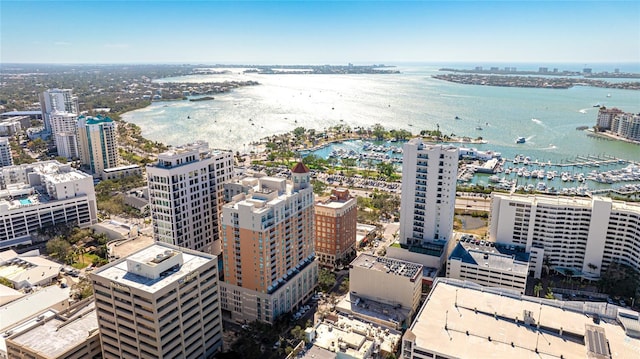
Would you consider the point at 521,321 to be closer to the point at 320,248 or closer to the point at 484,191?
the point at 320,248

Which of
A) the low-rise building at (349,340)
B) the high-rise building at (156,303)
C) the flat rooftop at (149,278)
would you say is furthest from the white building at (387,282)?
the flat rooftop at (149,278)

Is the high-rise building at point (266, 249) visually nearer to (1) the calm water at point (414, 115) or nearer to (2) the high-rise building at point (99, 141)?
(2) the high-rise building at point (99, 141)

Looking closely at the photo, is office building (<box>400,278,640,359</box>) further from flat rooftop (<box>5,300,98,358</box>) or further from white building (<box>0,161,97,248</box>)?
white building (<box>0,161,97,248</box>)

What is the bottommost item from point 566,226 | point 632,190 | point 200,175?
point 632,190

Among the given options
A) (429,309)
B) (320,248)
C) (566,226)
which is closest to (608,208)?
(566,226)

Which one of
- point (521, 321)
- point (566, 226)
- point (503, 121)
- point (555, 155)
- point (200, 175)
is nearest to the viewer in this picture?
point (521, 321)
